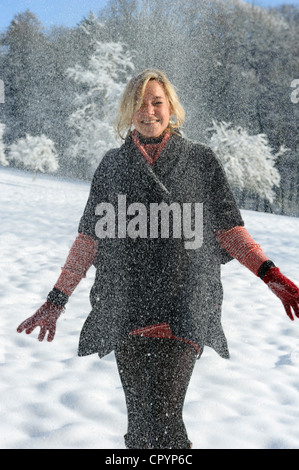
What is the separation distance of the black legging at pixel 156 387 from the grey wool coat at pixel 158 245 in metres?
0.06

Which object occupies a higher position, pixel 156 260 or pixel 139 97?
pixel 139 97

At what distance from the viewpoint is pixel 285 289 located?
1562 mm

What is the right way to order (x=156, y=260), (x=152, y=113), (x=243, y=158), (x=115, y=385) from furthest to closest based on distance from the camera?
(x=243, y=158) < (x=115, y=385) < (x=152, y=113) < (x=156, y=260)

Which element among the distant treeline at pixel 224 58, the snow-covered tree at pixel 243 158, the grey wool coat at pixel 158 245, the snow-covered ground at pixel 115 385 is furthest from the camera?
the distant treeline at pixel 224 58

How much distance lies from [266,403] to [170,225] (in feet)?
5.35

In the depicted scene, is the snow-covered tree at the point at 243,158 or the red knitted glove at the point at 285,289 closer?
the red knitted glove at the point at 285,289

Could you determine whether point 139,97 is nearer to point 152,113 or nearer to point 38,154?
point 152,113

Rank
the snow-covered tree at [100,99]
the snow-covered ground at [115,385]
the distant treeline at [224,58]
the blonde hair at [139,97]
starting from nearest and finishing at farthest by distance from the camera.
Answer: the blonde hair at [139,97], the snow-covered ground at [115,385], the snow-covered tree at [100,99], the distant treeline at [224,58]

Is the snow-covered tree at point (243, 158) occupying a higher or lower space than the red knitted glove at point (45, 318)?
higher

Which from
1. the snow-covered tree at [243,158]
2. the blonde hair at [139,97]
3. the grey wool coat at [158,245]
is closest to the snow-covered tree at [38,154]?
the snow-covered tree at [243,158]

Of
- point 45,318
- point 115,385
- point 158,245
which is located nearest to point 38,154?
point 115,385

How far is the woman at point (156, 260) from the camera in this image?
1.54 m

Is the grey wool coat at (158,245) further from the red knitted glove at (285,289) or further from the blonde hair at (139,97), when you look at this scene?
the red knitted glove at (285,289)

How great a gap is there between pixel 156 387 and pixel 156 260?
1.39ft
